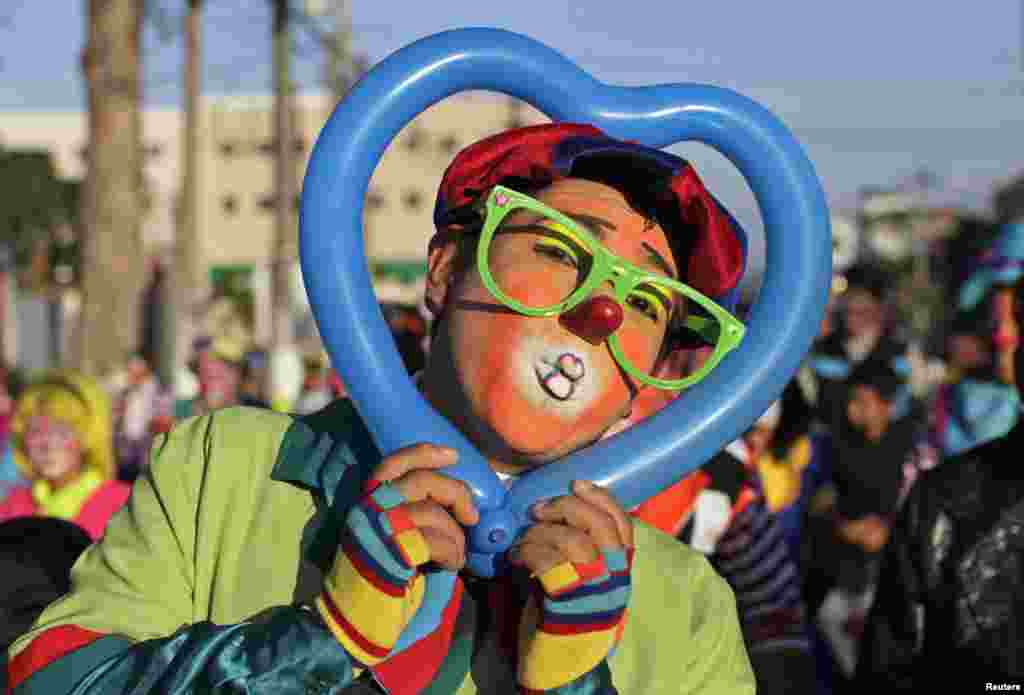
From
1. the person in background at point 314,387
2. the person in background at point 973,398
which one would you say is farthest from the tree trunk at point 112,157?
the person in background at point 973,398

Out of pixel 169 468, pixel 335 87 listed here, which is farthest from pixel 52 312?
pixel 169 468

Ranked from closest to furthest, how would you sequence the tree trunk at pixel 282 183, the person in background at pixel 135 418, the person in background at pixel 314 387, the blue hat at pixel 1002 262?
1. the blue hat at pixel 1002 262
2. the person in background at pixel 314 387
3. the person in background at pixel 135 418
4. the tree trunk at pixel 282 183

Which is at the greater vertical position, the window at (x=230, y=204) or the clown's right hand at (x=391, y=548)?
the clown's right hand at (x=391, y=548)

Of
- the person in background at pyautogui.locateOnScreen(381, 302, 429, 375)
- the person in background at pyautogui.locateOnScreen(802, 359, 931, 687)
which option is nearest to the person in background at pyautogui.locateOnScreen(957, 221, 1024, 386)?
the person in background at pyautogui.locateOnScreen(802, 359, 931, 687)

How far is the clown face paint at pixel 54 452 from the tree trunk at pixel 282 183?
36.5 ft

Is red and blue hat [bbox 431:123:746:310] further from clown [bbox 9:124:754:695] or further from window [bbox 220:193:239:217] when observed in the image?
window [bbox 220:193:239:217]

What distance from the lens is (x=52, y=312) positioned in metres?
37.9

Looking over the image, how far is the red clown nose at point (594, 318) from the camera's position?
1.95 metres

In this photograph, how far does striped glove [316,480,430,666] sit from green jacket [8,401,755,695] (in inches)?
1.2

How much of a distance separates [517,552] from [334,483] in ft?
0.90

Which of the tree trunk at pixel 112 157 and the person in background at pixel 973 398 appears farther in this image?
the tree trunk at pixel 112 157

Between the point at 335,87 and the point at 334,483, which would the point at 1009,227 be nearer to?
the point at 334,483

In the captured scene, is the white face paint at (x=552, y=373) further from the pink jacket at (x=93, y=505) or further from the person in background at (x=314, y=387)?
the person in background at (x=314, y=387)

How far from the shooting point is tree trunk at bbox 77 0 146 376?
1310 cm
